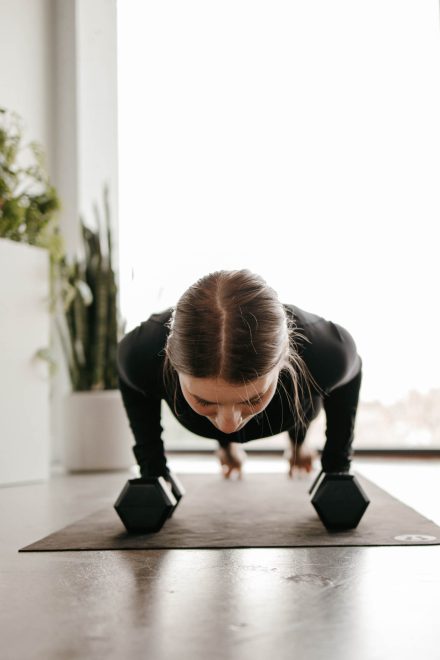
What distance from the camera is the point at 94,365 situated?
3225mm

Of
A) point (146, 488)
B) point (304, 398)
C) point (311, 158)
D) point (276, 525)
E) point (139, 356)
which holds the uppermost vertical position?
point (311, 158)

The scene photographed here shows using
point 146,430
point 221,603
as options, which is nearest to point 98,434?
point 146,430

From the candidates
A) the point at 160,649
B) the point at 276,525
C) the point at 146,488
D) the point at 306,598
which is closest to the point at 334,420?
the point at 276,525

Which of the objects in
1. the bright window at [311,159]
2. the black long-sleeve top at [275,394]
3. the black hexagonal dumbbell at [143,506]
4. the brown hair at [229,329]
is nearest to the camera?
the brown hair at [229,329]

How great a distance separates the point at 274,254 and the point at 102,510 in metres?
1.90

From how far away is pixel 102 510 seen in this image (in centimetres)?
197

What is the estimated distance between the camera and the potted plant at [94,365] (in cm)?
317

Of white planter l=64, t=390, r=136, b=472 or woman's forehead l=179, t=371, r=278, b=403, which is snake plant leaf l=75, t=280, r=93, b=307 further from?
woman's forehead l=179, t=371, r=278, b=403

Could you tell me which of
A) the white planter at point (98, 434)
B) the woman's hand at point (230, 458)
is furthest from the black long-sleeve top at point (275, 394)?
the white planter at point (98, 434)

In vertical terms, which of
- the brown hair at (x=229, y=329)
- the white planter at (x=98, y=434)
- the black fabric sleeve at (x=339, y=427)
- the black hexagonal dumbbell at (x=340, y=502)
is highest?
the brown hair at (x=229, y=329)

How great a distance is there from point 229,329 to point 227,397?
0.41 feet

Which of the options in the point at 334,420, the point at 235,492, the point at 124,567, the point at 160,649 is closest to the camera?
the point at 160,649

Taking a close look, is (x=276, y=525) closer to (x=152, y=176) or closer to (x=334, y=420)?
(x=334, y=420)

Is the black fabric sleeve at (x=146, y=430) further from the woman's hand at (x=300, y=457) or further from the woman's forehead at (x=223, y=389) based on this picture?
the woman's hand at (x=300, y=457)
